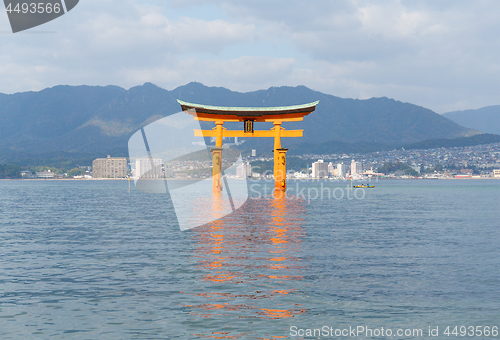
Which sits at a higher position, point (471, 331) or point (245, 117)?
point (245, 117)

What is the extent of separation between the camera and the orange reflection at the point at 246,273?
35.1 ft

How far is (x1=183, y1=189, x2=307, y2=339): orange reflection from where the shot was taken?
35.1 ft

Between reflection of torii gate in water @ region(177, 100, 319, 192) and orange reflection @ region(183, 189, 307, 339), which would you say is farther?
reflection of torii gate in water @ region(177, 100, 319, 192)

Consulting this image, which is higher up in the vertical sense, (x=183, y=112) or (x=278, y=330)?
(x=183, y=112)

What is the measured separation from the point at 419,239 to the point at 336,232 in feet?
15.2

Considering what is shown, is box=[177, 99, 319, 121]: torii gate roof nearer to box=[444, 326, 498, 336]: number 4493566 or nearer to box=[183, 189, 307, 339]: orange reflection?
box=[183, 189, 307, 339]: orange reflection

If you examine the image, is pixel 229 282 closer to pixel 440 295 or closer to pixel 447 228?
pixel 440 295

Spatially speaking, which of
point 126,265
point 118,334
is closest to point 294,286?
point 118,334


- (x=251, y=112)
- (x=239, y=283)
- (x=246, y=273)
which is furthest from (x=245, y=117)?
(x=239, y=283)

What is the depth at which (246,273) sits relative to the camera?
1458 cm

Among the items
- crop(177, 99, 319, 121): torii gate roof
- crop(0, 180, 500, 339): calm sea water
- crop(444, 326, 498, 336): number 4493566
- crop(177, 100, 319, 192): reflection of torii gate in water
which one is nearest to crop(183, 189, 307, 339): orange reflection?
crop(0, 180, 500, 339): calm sea water

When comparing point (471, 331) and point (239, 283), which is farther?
point (239, 283)

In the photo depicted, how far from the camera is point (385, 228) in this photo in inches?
1116

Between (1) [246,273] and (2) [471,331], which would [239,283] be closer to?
(1) [246,273]
